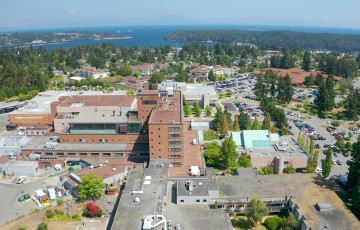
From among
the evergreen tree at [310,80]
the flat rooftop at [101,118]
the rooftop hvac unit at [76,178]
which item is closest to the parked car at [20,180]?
the rooftop hvac unit at [76,178]

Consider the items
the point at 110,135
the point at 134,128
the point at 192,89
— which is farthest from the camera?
the point at 192,89

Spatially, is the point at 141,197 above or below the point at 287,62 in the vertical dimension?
below

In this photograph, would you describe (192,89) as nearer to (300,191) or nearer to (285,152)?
(285,152)

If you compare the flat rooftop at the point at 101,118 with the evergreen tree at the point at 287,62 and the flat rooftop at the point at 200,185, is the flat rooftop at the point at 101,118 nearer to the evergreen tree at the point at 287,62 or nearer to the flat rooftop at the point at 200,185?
the flat rooftop at the point at 200,185

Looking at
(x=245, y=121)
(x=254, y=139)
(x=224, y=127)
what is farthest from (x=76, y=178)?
(x=245, y=121)

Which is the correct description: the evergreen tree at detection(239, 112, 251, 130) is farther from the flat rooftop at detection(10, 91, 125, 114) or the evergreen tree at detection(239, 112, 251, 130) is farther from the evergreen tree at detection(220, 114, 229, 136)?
the flat rooftop at detection(10, 91, 125, 114)

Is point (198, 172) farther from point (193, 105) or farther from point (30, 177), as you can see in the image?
point (193, 105)

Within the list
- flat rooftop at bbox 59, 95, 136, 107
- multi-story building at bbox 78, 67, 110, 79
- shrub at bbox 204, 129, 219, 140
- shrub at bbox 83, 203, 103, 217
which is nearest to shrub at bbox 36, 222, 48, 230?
shrub at bbox 83, 203, 103, 217
